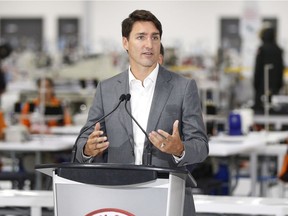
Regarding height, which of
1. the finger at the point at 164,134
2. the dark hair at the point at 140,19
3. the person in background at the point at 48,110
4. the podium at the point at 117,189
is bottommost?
the person in background at the point at 48,110

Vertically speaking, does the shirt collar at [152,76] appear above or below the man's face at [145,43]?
below

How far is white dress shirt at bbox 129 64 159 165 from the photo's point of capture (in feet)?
9.46

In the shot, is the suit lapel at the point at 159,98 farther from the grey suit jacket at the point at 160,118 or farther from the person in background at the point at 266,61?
the person in background at the point at 266,61

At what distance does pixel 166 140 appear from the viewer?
2.60m

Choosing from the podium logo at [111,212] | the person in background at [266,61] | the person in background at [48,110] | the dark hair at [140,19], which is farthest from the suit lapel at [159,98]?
the person in background at [266,61]

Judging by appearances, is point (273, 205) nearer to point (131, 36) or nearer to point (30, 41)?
point (131, 36)

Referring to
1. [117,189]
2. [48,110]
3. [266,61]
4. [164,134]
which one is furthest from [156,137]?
[266,61]

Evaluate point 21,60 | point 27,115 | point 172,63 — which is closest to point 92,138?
point 27,115

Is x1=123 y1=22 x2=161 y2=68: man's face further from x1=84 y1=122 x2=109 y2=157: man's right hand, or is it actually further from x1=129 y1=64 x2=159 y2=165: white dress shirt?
x1=84 y1=122 x2=109 y2=157: man's right hand

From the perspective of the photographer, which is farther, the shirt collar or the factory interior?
the factory interior

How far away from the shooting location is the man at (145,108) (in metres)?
2.83

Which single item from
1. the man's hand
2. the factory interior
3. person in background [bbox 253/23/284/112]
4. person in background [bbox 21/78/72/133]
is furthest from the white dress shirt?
person in background [bbox 253/23/284/112]

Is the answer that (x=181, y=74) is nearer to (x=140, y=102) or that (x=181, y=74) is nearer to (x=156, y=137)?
(x=140, y=102)

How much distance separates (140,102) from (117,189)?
0.43m
